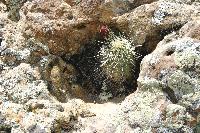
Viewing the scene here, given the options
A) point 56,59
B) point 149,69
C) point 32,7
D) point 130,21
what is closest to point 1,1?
point 32,7

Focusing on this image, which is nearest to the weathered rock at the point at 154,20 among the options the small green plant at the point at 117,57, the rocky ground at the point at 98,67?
the rocky ground at the point at 98,67

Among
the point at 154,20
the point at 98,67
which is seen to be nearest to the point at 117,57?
the point at 98,67

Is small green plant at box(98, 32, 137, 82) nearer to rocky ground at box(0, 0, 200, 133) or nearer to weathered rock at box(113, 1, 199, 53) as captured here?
rocky ground at box(0, 0, 200, 133)

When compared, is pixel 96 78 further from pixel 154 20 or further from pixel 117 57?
pixel 154 20

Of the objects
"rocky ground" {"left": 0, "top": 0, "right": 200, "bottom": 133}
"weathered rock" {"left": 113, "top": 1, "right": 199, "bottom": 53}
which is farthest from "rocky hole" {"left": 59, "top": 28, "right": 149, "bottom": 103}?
"weathered rock" {"left": 113, "top": 1, "right": 199, "bottom": 53}

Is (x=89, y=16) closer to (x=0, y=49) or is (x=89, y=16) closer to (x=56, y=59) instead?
(x=56, y=59)
